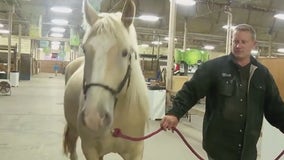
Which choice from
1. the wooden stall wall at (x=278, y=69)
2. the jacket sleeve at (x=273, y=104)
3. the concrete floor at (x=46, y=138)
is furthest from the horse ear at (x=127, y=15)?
the wooden stall wall at (x=278, y=69)

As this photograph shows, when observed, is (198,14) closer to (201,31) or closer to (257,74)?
(201,31)

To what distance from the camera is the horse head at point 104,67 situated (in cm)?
204

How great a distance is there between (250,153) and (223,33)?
1699 cm

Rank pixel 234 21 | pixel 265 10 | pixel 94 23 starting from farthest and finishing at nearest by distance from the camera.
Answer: pixel 234 21 < pixel 265 10 < pixel 94 23

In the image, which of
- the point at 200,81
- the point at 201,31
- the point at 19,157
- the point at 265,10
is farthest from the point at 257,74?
the point at 201,31

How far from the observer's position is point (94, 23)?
2.38m

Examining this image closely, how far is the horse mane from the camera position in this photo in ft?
7.41

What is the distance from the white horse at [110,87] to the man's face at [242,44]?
664mm

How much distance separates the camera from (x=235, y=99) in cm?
241

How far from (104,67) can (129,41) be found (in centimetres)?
32

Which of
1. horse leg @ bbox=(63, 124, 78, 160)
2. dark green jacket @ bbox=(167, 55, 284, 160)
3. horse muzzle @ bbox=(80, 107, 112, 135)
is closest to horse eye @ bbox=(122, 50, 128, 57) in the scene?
horse muzzle @ bbox=(80, 107, 112, 135)

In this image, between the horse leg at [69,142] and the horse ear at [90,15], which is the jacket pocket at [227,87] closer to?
the horse ear at [90,15]

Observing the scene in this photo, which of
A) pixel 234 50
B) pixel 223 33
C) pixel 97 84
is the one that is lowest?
pixel 97 84

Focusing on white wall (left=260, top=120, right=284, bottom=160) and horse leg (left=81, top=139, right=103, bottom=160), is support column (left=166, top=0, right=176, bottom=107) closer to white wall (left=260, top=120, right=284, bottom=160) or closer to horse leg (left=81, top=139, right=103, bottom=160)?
→ white wall (left=260, top=120, right=284, bottom=160)
